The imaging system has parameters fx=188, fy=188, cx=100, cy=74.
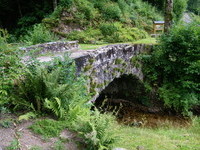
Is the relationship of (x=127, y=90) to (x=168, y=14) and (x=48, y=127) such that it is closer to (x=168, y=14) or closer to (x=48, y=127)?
(x=168, y=14)

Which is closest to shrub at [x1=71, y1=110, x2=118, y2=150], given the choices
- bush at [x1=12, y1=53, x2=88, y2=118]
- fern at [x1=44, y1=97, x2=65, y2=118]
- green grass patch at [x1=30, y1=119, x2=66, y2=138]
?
green grass patch at [x1=30, y1=119, x2=66, y2=138]

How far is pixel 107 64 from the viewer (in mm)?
6875

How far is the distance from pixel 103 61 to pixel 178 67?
13.8 feet

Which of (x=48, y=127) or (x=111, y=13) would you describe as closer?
(x=48, y=127)

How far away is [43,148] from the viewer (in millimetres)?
2674

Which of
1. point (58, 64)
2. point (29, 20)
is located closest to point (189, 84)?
point (58, 64)

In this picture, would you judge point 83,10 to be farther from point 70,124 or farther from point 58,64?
point 70,124

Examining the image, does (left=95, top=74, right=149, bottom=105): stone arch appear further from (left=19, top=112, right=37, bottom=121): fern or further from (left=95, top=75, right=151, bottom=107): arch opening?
(left=19, top=112, right=37, bottom=121): fern

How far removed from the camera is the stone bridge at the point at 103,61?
5.59 meters

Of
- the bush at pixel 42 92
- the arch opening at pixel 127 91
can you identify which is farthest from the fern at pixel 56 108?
the arch opening at pixel 127 91

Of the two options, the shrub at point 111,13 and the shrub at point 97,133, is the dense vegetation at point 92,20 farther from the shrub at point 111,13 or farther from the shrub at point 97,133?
the shrub at point 97,133

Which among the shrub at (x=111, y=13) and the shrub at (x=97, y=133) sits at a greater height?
the shrub at (x=111, y=13)

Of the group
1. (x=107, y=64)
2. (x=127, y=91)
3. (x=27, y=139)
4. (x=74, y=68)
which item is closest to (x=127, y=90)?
(x=127, y=91)

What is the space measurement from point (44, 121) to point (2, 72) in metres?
1.11
